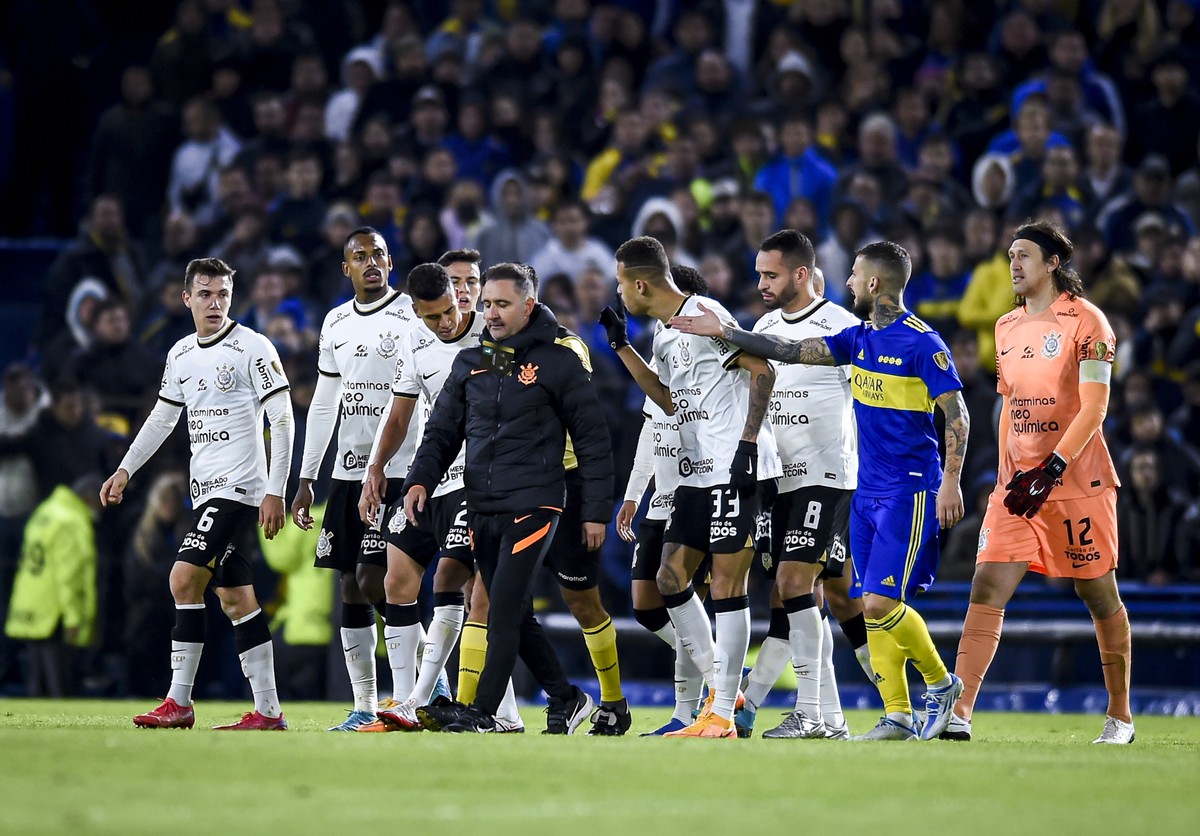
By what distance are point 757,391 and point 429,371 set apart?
215 cm

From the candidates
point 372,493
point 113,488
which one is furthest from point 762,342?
point 113,488

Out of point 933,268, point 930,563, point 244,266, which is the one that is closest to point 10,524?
point 244,266

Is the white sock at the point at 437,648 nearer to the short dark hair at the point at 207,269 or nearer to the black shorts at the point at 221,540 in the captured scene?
the black shorts at the point at 221,540

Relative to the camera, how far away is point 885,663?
32.3ft

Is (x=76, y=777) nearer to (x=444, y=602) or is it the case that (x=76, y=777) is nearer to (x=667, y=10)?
(x=444, y=602)

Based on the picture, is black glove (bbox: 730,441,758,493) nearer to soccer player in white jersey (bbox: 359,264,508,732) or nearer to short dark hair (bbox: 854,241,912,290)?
short dark hair (bbox: 854,241,912,290)

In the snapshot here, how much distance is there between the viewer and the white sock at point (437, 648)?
34.6 ft

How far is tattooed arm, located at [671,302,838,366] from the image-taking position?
9.88m

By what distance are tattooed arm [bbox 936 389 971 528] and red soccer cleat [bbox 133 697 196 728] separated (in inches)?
175

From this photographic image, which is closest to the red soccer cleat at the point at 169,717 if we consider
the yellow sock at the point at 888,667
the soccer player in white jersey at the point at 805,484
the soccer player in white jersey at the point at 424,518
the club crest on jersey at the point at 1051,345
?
the soccer player in white jersey at the point at 424,518

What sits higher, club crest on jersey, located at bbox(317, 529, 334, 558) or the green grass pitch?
club crest on jersey, located at bbox(317, 529, 334, 558)

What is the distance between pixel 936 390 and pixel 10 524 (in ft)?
33.0

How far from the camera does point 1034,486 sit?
962cm

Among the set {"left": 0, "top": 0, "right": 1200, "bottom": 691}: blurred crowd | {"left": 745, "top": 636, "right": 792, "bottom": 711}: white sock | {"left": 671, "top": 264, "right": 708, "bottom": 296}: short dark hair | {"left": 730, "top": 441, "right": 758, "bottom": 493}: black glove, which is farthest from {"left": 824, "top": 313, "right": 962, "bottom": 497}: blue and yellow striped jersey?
{"left": 0, "top": 0, "right": 1200, "bottom": 691}: blurred crowd
